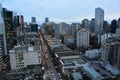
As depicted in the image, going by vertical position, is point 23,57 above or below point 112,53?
below

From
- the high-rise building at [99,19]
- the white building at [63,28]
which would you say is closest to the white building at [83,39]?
the high-rise building at [99,19]

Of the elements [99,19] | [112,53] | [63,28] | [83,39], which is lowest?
[112,53]

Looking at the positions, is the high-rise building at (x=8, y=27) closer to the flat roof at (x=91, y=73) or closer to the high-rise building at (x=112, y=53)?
the flat roof at (x=91, y=73)

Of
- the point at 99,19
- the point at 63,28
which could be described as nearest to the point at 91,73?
the point at 99,19

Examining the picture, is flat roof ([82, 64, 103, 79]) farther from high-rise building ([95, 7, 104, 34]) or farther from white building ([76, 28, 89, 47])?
high-rise building ([95, 7, 104, 34])

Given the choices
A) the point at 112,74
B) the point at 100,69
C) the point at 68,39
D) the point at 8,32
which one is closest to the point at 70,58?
the point at 100,69

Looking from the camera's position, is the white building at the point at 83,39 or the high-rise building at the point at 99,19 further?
the high-rise building at the point at 99,19

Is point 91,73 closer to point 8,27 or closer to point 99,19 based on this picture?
point 8,27

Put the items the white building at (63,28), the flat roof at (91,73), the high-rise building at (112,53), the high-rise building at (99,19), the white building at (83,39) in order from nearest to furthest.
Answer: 1. the flat roof at (91,73)
2. the high-rise building at (112,53)
3. the white building at (83,39)
4. the high-rise building at (99,19)
5. the white building at (63,28)

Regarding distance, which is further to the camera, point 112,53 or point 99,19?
point 99,19
